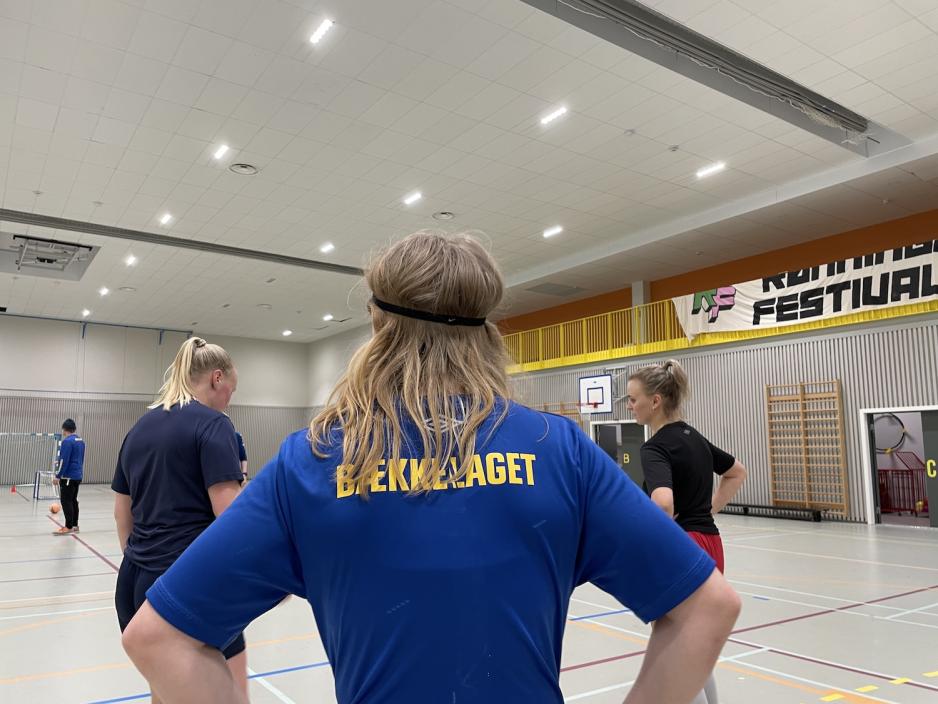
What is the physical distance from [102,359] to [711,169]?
88.0 ft

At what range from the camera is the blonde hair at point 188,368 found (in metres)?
3.06

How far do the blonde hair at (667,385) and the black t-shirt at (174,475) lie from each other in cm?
208

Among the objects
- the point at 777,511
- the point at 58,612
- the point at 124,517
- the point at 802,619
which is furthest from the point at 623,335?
the point at 124,517

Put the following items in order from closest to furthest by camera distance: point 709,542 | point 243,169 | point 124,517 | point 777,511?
point 124,517 < point 709,542 < point 243,169 < point 777,511

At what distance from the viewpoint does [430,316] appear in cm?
125

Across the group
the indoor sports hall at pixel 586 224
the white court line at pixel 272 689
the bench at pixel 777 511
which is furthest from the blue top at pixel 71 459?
the bench at pixel 777 511

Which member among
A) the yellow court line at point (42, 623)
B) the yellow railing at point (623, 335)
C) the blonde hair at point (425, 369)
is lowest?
the yellow court line at point (42, 623)

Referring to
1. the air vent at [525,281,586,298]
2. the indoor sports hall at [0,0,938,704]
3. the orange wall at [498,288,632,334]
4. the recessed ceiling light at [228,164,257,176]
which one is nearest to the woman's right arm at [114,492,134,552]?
the indoor sports hall at [0,0,938,704]

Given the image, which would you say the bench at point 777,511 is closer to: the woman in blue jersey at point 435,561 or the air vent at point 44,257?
the woman in blue jersey at point 435,561

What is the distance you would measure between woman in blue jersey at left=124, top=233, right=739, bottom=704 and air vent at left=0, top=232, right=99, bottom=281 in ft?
68.9

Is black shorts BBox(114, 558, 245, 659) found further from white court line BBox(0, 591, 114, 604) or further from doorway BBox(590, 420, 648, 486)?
doorway BBox(590, 420, 648, 486)

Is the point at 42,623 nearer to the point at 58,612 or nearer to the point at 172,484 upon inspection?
the point at 58,612

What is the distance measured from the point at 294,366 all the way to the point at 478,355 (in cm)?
3544

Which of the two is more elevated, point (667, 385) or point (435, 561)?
point (667, 385)
